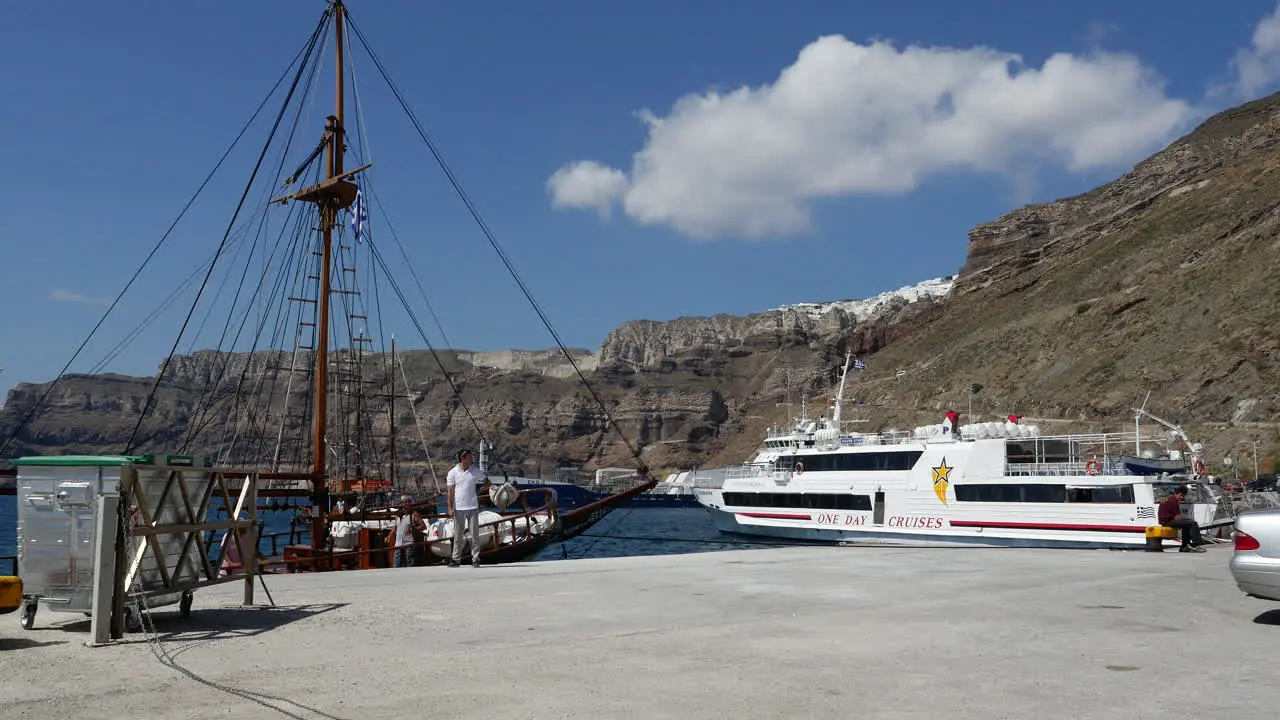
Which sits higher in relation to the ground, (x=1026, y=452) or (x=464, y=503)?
(x=1026, y=452)

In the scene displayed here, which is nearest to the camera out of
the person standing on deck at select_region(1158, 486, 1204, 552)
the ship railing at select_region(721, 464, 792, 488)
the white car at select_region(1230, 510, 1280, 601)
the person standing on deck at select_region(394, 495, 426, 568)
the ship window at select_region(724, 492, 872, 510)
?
the white car at select_region(1230, 510, 1280, 601)

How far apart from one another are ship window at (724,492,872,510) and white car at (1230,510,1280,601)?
31044 millimetres

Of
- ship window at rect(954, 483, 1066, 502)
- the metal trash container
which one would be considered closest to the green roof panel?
the metal trash container

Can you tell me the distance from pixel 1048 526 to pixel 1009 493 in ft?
5.53

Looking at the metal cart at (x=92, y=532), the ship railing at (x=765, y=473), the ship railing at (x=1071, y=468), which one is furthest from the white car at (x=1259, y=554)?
the ship railing at (x=765, y=473)

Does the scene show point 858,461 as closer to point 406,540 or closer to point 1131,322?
point 406,540

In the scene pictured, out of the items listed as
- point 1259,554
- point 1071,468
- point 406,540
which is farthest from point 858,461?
point 1259,554

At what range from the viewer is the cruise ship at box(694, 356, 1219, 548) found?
1270 inches

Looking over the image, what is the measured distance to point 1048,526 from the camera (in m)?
33.5

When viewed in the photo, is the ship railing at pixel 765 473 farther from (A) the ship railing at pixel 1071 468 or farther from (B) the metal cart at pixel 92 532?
(B) the metal cart at pixel 92 532

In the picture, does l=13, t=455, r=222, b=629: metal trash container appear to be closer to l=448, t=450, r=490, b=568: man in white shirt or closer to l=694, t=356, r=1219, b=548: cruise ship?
l=448, t=450, r=490, b=568: man in white shirt

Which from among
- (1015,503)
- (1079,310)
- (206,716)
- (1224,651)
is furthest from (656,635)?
(1079,310)

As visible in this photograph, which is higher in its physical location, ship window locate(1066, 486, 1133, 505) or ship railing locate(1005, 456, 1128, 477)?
ship railing locate(1005, 456, 1128, 477)

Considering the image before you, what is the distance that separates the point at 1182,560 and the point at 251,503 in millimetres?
14556
